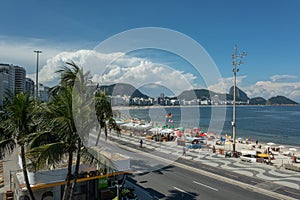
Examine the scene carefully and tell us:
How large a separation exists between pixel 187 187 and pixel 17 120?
39.0 feet

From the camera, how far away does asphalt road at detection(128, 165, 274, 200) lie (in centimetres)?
1482

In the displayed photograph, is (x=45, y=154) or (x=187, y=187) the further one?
(x=187, y=187)

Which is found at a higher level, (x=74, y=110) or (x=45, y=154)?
(x=74, y=110)

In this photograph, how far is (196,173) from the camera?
66.0ft

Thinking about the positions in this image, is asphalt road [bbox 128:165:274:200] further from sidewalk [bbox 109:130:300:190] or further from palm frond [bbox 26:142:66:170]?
palm frond [bbox 26:142:66:170]

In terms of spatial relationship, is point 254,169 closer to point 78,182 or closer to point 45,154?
point 78,182

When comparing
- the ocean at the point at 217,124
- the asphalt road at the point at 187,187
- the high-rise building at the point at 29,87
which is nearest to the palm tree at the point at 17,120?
the high-rise building at the point at 29,87

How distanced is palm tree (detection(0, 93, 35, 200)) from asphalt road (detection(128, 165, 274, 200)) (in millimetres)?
8945

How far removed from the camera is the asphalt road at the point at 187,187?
14.8 meters

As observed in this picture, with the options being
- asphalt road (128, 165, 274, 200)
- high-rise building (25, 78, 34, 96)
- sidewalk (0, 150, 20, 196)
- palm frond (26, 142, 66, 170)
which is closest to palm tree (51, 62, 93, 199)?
palm frond (26, 142, 66, 170)

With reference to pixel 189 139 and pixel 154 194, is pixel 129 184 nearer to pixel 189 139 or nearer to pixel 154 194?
pixel 154 194

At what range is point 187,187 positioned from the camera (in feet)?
54.0

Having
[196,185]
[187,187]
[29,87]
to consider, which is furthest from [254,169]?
[29,87]

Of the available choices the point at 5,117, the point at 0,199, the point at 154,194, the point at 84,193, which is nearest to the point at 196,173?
the point at 154,194
